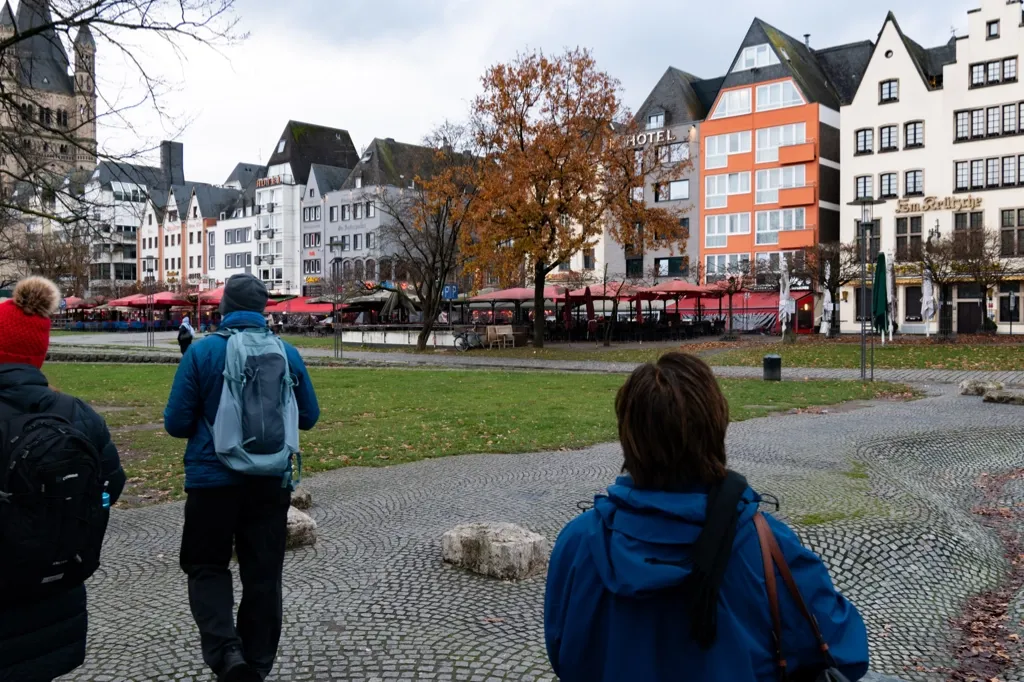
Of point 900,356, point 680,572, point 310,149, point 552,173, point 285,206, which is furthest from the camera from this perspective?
point 310,149

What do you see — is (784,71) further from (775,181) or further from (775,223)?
Result: (775,223)

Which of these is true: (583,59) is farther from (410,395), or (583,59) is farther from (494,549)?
(494,549)

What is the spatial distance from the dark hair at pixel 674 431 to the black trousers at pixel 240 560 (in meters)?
2.50

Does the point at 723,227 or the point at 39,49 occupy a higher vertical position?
the point at 723,227

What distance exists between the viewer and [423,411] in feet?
54.5

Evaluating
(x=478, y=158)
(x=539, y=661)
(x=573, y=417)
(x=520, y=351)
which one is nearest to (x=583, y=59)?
(x=478, y=158)

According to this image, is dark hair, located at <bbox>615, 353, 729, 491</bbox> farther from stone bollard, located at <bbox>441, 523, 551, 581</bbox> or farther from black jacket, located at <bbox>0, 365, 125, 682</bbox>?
stone bollard, located at <bbox>441, 523, 551, 581</bbox>

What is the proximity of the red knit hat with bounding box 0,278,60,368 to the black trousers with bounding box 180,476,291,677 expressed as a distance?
0.96 metres

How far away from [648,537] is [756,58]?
6561cm

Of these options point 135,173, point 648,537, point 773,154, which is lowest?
point 648,537

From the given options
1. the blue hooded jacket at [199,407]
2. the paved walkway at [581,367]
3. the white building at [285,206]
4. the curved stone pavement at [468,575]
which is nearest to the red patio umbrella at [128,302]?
the paved walkway at [581,367]

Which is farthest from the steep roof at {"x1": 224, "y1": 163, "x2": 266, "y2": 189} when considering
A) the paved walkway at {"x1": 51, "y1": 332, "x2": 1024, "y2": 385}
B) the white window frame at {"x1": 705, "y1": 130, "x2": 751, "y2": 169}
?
the paved walkway at {"x1": 51, "y1": 332, "x2": 1024, "y2": 385}

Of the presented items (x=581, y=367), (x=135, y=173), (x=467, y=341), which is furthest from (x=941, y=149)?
(x=135, y=173)

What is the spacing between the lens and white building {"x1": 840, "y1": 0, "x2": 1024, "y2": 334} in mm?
49656
